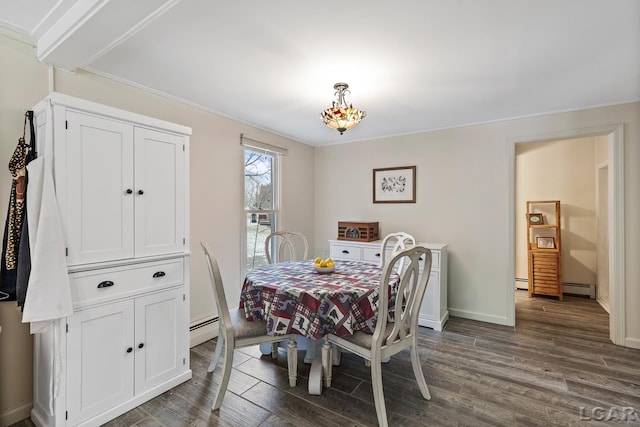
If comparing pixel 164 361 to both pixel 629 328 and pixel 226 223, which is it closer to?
pixel 226 223

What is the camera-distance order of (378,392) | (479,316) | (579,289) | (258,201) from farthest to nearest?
(579,289), (258,201), (479,316), (378,392)

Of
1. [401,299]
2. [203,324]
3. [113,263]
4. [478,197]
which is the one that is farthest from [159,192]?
[478,197]

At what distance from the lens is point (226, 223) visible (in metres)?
3.33

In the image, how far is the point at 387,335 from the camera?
6.55 ft

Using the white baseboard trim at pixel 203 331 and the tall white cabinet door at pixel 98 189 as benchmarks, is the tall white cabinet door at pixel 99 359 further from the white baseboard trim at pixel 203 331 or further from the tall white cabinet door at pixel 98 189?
the white baseboard trim at pixel 203 331

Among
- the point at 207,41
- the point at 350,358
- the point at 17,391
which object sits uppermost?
the point at 207,41

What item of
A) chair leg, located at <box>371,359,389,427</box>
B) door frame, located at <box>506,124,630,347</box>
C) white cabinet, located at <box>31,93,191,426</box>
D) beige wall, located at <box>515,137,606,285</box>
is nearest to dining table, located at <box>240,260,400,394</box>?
chair leg, located at <box>371,359,389,427</box>

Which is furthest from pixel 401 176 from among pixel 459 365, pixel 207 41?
pixel 207 41

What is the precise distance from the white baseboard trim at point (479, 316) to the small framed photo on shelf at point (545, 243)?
2015 mm

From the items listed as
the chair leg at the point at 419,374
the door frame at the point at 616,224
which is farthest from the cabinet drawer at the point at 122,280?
the door frame at the point at 616,224

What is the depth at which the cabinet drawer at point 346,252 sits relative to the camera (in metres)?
3.96

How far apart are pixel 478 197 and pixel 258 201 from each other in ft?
8.98

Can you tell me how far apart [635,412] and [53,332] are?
12.0 ft

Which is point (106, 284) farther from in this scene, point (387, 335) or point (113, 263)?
point (387, 335)
